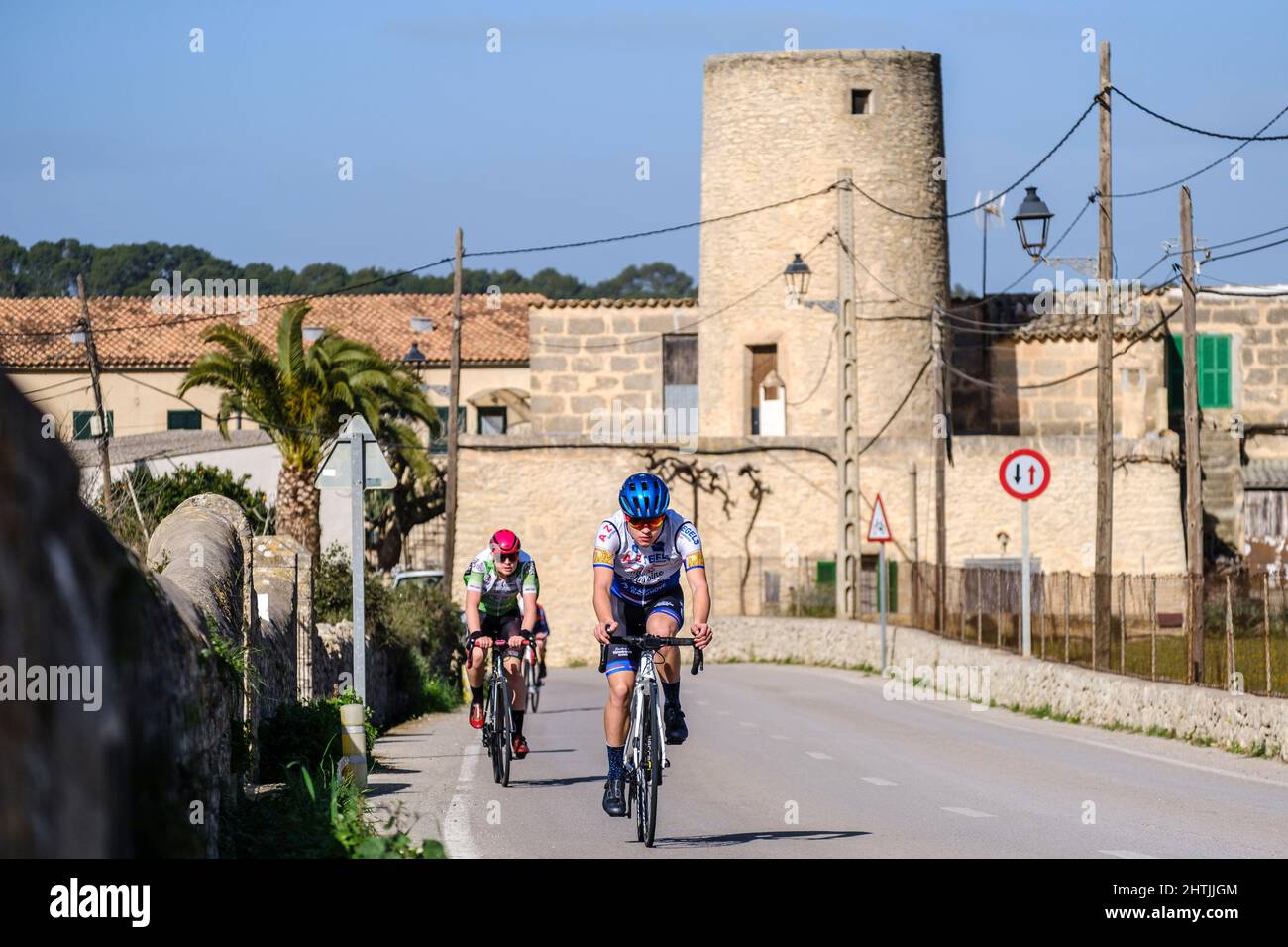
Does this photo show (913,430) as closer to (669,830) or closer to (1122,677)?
(1122,677)

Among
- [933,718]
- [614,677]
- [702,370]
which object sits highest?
[702,370]

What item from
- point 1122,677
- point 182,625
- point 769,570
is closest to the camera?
point 182,625

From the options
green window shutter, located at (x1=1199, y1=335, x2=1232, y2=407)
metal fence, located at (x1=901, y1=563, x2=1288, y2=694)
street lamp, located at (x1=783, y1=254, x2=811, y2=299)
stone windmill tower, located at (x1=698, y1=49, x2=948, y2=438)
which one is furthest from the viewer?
green window shutter, located at (x1=1199, y1=335, x2=1232, y2=407)

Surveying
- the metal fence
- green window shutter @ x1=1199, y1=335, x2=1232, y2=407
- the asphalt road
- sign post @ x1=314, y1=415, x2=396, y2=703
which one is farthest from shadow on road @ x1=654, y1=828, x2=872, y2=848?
green window shutter @ x1=1199, y1=335, x2=1232, y2=407

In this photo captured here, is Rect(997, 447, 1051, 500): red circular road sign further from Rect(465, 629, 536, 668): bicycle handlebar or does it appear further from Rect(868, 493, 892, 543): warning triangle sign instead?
Rect(465, 629, 536, 668): bicycle handlebar

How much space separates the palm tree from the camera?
35062 mm

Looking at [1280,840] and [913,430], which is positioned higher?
[913,430]

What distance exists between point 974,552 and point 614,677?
34347mm

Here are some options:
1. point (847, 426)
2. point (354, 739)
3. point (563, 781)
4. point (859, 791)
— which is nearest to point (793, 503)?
point (847, 426)

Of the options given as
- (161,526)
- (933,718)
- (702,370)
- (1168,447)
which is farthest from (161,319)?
(161,526)

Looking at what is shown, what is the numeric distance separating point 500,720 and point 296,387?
868 inches

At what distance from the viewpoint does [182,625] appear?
6.68 metres

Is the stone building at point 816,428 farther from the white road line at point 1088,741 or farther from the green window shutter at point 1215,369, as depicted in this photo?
the white road line at point 1088,741

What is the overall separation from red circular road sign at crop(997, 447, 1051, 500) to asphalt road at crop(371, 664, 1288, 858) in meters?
2.79
